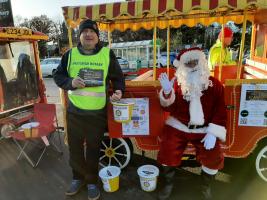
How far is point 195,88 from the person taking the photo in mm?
2914

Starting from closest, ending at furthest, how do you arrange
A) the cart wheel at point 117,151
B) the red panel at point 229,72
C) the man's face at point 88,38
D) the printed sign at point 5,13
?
1. the man's face at point 88,38
2. the cart wheel at point 117,151
3. the red panel at point 229,72
4. the printed sign at point 5,13

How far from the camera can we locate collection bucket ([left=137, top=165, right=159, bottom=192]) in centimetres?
321

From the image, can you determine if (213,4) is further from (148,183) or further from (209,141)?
(148,183)

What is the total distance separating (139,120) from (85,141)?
750 millimetres

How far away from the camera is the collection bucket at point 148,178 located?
127 inches

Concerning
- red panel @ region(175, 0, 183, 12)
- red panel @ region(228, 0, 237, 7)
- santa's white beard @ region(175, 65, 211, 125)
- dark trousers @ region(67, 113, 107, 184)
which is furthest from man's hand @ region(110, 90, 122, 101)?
red panel @ region(228, 0, 237, 7)

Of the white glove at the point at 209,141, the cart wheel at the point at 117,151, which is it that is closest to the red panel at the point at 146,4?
the white glove at the point at 209,141

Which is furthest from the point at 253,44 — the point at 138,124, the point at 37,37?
the point at 37,37

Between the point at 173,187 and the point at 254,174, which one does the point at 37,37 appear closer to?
the point at 173,187

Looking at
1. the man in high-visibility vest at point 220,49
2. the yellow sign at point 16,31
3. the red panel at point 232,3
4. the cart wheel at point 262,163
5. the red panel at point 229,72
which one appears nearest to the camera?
the red panel at point 232,3

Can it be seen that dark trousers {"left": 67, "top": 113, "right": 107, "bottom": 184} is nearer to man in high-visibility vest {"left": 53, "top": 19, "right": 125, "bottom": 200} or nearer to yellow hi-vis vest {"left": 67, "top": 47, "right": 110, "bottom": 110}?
man in high-visibility vest {"left": 53, "top": 19, "right": 125, "bottom": 200}

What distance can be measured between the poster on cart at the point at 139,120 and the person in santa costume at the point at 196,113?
39 cm

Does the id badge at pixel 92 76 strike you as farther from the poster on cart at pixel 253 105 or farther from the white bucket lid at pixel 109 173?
the poster on cart at pixel 253 105

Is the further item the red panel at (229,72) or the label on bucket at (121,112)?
the red panel at (229,72)
